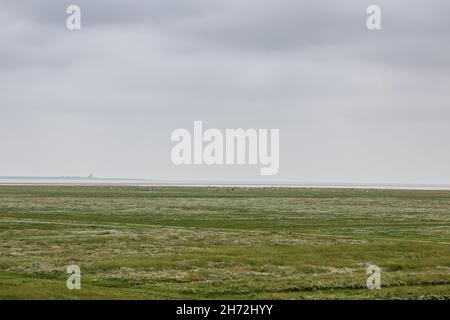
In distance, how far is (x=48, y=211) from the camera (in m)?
101

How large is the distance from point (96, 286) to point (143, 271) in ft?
19.9

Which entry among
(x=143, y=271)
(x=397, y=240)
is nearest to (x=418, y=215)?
(x=397, y=240)

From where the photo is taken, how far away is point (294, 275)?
4266cm
